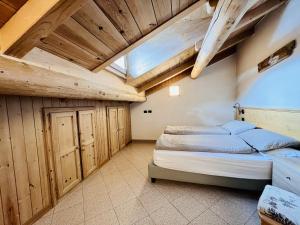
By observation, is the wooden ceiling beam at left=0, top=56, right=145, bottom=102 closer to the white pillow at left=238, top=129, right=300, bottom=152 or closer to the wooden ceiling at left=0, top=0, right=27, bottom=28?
the wooden ceiling at left=0, top=0, right=27, bottom=28

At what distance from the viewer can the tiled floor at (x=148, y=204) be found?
1.73 meters

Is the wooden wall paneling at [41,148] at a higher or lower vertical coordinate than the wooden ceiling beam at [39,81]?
lower

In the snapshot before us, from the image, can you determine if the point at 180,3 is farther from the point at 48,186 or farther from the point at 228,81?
the point at 228,81

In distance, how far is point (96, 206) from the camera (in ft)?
6.59

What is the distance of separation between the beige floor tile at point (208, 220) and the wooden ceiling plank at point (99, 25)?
222cm

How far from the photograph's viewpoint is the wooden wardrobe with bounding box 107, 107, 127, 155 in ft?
12.7

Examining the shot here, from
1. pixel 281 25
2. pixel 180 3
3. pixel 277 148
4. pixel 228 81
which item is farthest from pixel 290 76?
pixel 228 81

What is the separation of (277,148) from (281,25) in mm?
1959

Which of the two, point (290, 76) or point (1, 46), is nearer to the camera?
point (1, 46)

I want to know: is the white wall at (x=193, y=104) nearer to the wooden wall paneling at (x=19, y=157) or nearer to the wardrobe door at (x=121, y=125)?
the wardrobe door at (x=121, y=125)

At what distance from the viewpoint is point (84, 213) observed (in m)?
1.88

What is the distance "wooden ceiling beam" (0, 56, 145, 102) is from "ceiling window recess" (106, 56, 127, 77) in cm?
56

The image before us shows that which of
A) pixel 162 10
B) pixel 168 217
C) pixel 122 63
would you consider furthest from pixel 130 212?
pixel 122 63

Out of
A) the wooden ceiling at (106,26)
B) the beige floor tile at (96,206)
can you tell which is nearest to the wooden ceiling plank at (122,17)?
the wooden ceiling at (106,26)
